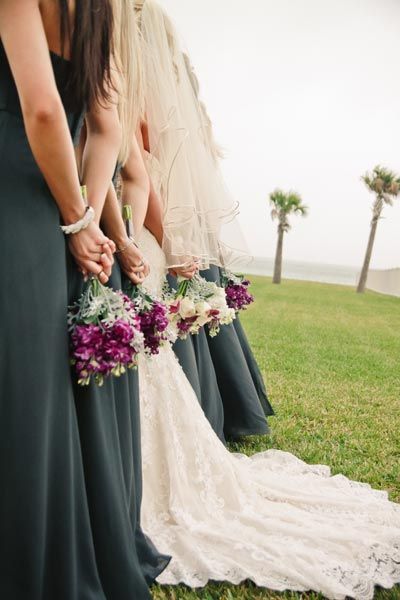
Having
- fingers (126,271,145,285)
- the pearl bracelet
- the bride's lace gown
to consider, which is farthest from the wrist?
the bride's lace gown

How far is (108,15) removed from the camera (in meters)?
1.91

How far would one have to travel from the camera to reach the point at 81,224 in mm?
1923

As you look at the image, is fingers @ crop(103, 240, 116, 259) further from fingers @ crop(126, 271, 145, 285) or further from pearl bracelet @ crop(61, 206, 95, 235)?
fingers @ crop(126, 271, 145, 285)

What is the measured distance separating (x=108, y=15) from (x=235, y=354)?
2.72 m

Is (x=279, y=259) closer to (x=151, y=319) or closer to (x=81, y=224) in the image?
(x=151, y=319)

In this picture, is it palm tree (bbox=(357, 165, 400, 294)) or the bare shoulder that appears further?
palm tree (bbox=(357, 165, 400, 294))

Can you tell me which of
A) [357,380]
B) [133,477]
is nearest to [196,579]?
[133,477]

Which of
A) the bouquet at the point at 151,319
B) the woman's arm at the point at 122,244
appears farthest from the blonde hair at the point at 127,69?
the bouquet at the point at 151,319

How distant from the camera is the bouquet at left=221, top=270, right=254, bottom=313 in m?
4.18

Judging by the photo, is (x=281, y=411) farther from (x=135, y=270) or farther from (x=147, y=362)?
(x=135, y=270)

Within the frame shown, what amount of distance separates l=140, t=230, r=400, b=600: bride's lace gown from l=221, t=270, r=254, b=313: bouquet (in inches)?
40.8

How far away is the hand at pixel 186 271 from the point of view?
3.25 meters

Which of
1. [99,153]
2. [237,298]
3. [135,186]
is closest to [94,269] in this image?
[99,153]

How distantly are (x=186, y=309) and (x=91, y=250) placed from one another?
1289 mm
